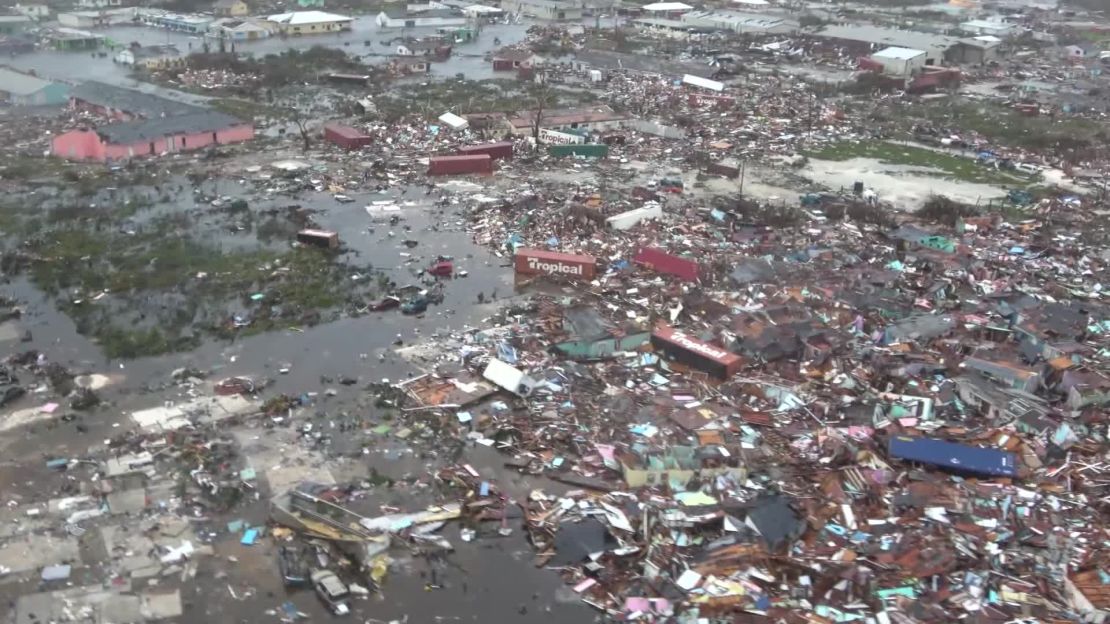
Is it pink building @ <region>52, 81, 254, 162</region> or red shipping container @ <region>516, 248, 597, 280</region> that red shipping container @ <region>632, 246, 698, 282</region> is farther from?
pink building @ <region>52, 81, 254, 162</region>

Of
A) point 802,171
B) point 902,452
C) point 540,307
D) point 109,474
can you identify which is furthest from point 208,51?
point 902,452

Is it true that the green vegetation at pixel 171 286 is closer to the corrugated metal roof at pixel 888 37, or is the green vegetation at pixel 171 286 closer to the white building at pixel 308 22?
the white building at pixel 308 22

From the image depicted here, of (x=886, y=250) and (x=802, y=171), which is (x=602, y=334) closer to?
(x=886, y=250)

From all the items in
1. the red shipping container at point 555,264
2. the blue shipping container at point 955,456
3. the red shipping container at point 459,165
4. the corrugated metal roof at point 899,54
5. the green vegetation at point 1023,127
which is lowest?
the blue shipping container at point 955,456

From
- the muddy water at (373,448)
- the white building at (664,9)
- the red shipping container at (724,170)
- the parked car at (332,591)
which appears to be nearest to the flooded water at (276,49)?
the white building at (664,9)

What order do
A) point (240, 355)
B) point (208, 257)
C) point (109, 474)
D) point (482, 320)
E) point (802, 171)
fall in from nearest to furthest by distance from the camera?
point (109, 474) < point (240, 355) < point (482, 320) < point (208, 257) < point (802, 171)

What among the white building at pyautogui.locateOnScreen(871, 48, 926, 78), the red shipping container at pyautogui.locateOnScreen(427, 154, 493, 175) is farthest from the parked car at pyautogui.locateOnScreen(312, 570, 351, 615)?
the white building at pyautogui.locateOnScreen(871, 48, 926, 78)
